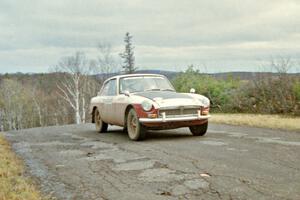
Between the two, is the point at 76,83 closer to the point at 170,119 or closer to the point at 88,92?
the point at 88,92

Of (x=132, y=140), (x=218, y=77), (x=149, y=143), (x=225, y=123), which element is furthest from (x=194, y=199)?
(x=218, y=77)

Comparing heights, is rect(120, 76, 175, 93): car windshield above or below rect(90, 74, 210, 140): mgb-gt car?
above

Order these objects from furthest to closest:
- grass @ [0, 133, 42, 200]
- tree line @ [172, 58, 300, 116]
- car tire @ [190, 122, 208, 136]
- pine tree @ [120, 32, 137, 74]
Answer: pine tree @ [120, 32, 137, 74] → tree line @ [172, 58, 300, 116] → car tire @ [190, 122, 208, 136] → grass @ [0, 133, 42, 200]

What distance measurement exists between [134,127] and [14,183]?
478cm

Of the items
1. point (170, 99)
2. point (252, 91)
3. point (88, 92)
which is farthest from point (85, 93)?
point (170, 99)

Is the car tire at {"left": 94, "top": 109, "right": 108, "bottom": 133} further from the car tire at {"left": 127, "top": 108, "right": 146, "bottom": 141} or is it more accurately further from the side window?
the car tire at {"left": 127, "top": 108, "right": 146, "bottom": 141}

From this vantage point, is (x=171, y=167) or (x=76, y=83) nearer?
(x=171, y=167)

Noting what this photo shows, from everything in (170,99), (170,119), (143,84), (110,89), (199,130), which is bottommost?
(199,130)

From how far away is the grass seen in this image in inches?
209

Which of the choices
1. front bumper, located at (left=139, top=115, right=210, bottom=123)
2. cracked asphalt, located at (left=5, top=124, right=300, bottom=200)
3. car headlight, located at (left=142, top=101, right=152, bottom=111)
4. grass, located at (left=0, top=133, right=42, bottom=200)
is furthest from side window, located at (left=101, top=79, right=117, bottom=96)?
grass, located at (left=0, top=133, right=42, bottom=200)

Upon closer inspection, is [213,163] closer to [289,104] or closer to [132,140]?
[132,140]

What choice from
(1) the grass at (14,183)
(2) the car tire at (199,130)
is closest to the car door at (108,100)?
(2) the car tire at (199,130)

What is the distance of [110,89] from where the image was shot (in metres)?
12.4

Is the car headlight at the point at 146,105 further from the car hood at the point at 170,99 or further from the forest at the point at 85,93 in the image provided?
the forest at the point at 85,93
